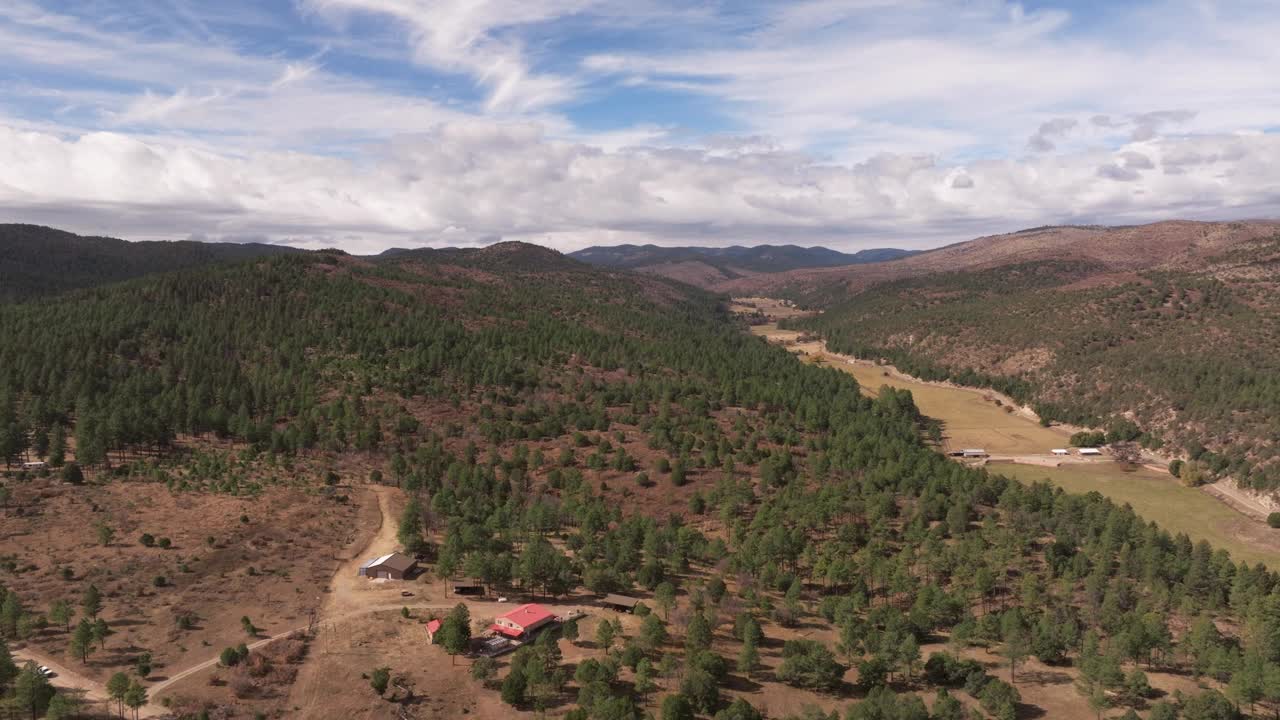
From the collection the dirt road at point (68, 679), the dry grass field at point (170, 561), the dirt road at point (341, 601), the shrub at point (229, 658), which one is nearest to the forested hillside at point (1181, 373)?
the dirt road at point (341, 601)

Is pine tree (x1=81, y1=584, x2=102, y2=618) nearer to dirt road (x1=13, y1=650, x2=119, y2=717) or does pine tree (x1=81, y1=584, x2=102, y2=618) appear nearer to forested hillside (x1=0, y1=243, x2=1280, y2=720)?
forested hillside (x1=0, y1=243, x2=1280, y2=720)

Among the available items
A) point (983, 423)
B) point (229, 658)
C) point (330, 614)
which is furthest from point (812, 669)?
point (983, 423)

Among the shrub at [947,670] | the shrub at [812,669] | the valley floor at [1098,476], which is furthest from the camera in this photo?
the valley floor at [1098,476]

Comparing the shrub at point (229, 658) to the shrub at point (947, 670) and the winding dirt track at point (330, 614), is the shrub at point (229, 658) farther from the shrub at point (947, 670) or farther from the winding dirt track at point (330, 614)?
the shrub at point (947, 670)

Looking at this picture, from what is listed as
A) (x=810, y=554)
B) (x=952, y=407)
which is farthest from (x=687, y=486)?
(x=952, y=407)

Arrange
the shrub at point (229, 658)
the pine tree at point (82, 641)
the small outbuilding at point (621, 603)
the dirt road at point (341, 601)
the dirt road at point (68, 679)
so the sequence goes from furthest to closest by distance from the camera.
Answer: the small outbuilding at point (621, 603) < the shrub at point (229, 658) < the pine tree at point (82, 641) < the dirt road at point (341, 601) < the dirt road at point (68, 679)

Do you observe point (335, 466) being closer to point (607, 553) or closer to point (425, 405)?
point (425, 405)

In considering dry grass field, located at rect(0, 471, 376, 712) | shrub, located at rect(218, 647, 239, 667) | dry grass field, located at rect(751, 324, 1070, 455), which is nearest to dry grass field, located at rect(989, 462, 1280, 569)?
dry grass field, located at rect(751, 324, 1070, 455)
